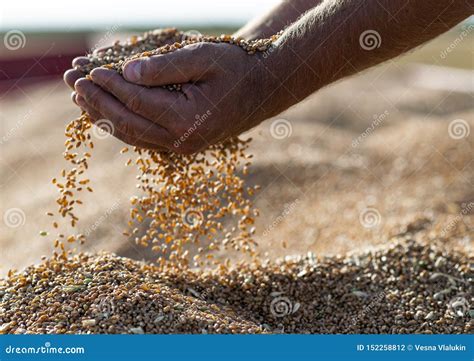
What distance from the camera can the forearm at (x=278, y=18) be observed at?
3.18m

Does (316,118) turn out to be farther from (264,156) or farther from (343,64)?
(343,64)

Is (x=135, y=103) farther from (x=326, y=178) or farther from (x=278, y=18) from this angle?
(x=326, y=178)

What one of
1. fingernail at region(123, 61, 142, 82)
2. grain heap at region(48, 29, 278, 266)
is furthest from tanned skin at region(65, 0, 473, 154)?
A: grain heap at region(48, 29, 278, 266)

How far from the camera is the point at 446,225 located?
12.0 ft

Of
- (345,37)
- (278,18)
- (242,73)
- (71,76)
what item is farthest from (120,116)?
(278,18)

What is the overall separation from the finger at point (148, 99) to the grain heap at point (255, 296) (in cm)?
65

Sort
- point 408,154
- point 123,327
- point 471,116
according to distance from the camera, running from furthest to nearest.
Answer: point 471,116
point 408,154
point 123,327

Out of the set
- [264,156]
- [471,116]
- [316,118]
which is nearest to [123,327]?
[264,156]

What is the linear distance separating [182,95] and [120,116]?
0.81 feet

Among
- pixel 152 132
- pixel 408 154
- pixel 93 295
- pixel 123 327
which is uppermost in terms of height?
pixel 408 154

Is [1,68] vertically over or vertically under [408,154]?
over

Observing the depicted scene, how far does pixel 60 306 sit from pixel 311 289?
41.7 inches

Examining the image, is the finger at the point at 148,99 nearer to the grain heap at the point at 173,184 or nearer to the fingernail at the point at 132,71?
the fingernail at the point at 132,71

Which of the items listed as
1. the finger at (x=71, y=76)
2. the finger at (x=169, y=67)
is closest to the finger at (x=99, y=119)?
the finger at (x=71, y=76)
